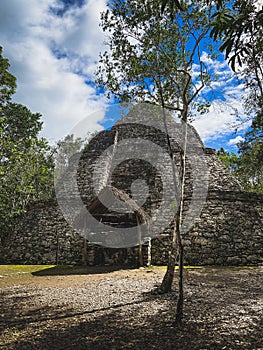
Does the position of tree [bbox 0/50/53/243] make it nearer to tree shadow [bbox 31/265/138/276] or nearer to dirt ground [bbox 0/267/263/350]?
tree shadow [bbox 31/265/138/276]

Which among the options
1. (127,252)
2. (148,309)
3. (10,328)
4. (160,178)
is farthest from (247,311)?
(160,178)

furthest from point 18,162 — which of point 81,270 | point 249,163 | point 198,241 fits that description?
point 249,163

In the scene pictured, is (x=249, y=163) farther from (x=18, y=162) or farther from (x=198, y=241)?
(x=18, y=162)

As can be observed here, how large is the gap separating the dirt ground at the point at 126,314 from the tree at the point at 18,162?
147 inches

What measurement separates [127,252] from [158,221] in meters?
1.80

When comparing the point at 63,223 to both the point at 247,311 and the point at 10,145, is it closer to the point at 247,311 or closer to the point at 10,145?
the point at 10,145

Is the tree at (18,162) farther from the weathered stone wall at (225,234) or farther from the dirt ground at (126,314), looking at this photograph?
the weathered stone wall at (225,234)

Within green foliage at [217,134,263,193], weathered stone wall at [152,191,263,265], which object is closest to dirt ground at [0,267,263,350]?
weathered stone wall at [152,191,263,265]

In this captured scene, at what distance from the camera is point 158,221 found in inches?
411

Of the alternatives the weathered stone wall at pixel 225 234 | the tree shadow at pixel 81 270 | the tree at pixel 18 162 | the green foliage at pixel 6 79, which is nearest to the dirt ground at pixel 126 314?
the tree shadow at pixel 81 270

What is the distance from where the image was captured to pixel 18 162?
10867 mm

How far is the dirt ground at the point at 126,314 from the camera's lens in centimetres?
288

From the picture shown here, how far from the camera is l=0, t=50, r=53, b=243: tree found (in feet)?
29.0

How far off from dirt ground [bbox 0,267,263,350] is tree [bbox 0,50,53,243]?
373 cm
